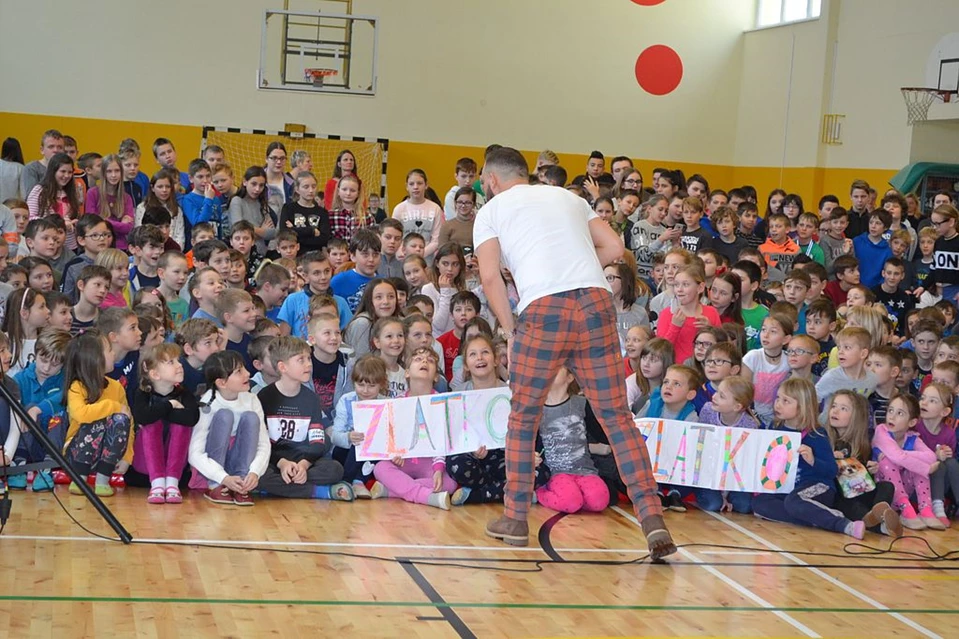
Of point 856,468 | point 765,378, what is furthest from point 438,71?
point 856,468

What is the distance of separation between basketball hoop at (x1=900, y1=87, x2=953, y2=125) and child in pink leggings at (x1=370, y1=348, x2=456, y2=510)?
11397mm

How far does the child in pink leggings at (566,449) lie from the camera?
642 cm

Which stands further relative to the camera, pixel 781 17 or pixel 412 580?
pixel 781 17

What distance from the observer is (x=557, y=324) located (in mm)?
5004

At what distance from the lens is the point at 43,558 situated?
15.6 ft

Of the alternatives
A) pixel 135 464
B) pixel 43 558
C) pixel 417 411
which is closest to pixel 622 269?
pixel 417 411

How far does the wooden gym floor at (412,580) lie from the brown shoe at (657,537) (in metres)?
0.13

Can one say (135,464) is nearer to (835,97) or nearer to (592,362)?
(592,362)

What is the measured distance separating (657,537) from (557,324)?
1037 mm

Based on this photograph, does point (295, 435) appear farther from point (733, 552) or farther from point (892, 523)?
point (892, 523)

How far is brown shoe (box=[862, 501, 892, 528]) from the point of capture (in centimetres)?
622

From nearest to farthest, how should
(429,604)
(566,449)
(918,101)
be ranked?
(429,604)
(566,449)
(918,101)

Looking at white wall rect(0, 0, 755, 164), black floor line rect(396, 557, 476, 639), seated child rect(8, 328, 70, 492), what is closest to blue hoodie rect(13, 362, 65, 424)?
seated child rect(8, 328, 70, 492)

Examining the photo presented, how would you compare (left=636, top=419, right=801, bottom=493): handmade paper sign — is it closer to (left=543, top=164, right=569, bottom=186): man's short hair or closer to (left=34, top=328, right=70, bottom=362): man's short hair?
(left=34, top=328, right=70, bottom=362): man's short hair
